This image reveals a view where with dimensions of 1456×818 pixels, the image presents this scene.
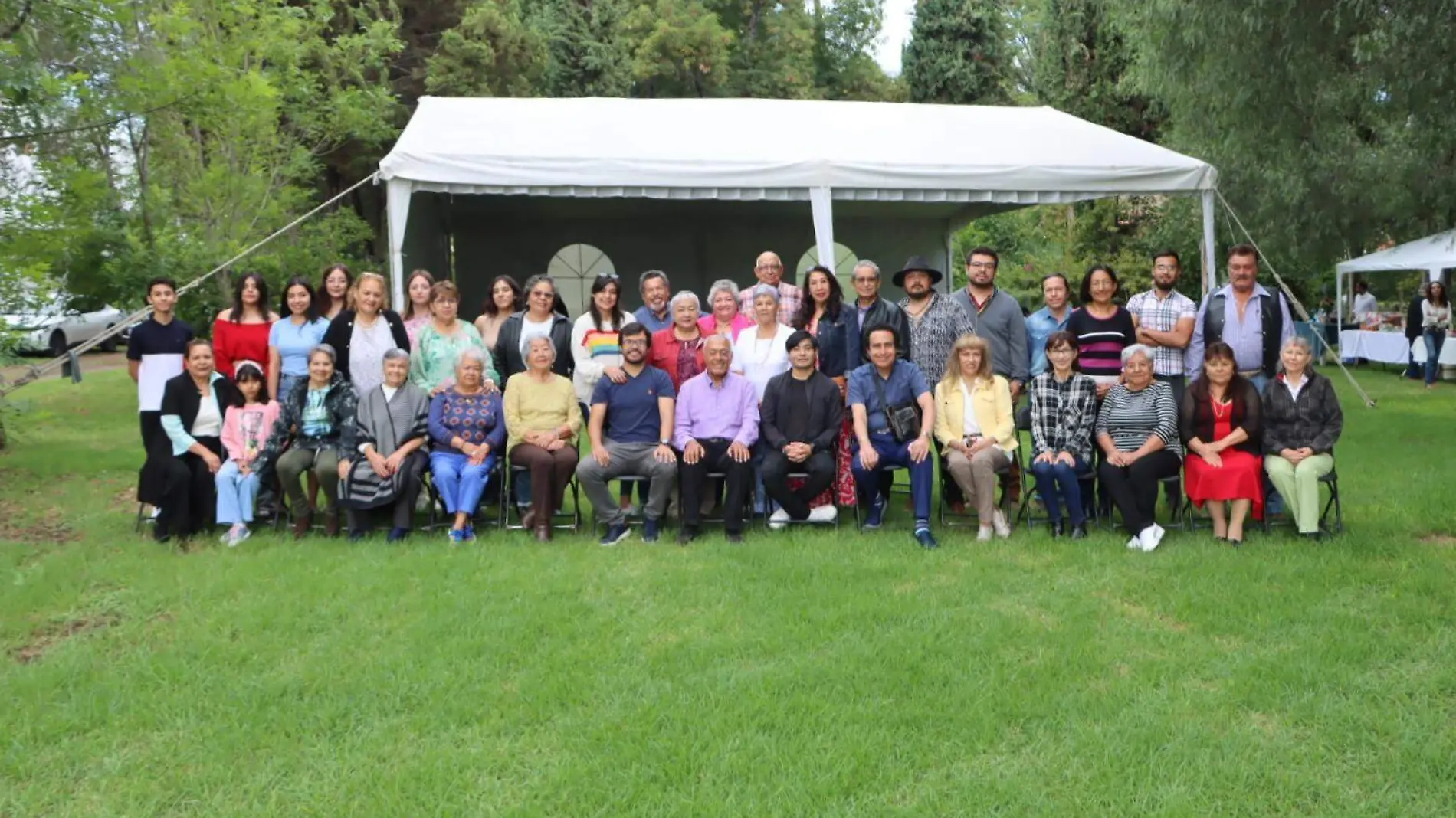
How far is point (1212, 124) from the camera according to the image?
10992mm

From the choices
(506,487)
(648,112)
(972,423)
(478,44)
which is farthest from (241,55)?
(972,423)

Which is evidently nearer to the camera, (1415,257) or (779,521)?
(779,521)

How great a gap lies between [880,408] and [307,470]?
294 centimetres

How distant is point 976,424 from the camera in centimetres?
546

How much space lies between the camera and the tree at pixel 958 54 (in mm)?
27734

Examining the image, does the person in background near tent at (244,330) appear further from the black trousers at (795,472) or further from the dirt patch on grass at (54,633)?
the black trousers at (795,472)

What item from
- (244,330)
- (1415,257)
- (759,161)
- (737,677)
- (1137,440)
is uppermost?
(759,161)

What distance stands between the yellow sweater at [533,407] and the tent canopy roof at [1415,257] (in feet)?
41.5

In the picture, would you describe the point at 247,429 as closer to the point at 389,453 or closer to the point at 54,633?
the point at 389,453

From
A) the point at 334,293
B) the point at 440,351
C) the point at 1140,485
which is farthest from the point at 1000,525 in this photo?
the point at 334,293

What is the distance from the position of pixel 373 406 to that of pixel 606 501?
1.29 meters

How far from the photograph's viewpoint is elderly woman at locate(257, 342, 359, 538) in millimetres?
5438

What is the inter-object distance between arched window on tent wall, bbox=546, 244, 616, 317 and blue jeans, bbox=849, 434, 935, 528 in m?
8.49

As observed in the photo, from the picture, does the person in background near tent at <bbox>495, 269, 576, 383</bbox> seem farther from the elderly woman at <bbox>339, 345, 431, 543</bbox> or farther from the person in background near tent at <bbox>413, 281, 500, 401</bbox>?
the elderly woman at <bbox>339, 345, 431, 543</bbox>
